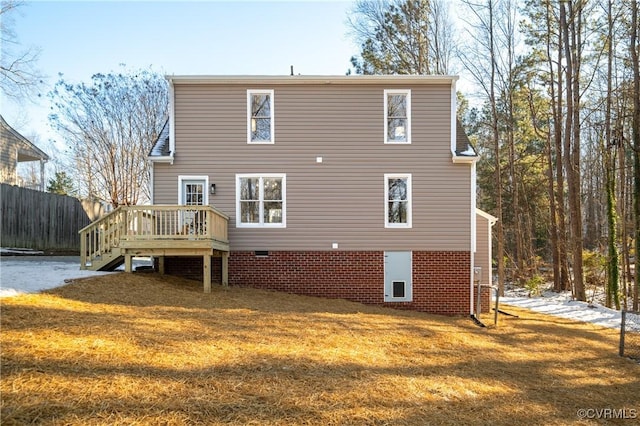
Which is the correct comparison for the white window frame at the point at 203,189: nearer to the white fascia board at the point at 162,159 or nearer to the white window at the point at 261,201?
the white fascia board at the point at 162,159

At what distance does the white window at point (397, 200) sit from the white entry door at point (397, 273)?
0.89m

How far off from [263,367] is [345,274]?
277 inches

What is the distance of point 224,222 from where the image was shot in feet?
36.4

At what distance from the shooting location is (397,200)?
11930 millimetres

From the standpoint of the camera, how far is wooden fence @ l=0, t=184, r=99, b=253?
12930 millimetres

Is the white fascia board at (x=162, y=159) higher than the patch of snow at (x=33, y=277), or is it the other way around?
the white fascia board at (x=162, y=159)

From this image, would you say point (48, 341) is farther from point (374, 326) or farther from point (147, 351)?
point (374, 326)

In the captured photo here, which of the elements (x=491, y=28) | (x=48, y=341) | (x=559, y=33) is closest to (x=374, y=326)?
(x=48, y=341)

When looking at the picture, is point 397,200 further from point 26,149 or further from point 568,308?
→ point 26,149

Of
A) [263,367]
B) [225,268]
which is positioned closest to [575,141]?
[225,268]

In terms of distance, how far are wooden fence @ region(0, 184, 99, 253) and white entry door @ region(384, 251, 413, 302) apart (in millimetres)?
11976

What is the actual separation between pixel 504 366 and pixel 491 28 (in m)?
19.5

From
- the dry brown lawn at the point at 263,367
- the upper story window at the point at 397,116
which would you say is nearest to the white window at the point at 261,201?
the dry brown lawn at the point at 263,367

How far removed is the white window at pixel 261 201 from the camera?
11734 millimetres
